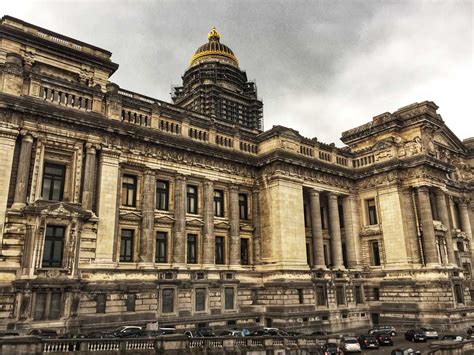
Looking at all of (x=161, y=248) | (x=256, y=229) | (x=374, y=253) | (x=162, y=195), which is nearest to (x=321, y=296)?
(x=256, y=229)

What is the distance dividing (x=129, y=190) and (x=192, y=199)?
20.9 feet

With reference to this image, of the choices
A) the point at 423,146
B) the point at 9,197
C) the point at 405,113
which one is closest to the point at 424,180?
the point at 423,146

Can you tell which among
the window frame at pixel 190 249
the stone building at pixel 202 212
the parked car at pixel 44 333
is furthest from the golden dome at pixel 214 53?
the parked car at pixel 44 333

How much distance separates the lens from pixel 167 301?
3238 centimetres

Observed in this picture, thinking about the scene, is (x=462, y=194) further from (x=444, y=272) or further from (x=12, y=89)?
(x=12, y=89)

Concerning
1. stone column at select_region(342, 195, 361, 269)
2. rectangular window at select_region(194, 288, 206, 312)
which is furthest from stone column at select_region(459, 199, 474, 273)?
rectangular window at select_region(194, 288, 206, 312)

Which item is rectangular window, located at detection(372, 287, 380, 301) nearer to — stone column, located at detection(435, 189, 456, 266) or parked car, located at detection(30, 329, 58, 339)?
stone column, located at detection(435, 189, 456, 266)

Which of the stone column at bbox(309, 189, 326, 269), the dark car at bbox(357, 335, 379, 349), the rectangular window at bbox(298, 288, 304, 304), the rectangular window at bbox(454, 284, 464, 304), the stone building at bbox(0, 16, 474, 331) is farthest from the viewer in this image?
the rectangular window at bbox(454, 284, 464, 304)

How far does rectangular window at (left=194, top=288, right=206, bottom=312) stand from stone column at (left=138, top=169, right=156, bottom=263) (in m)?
5.34

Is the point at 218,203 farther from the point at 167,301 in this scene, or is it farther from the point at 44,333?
the point at 44,333

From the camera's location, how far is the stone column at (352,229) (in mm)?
46156

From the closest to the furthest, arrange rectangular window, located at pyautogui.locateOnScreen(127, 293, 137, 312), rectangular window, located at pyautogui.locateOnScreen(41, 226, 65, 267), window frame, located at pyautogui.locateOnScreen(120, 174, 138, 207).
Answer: rectangular window, located at pyautogui.locateOnScreen(41, 226, 65, 267), rectangular window, located at pyautogui.locateOnScreen(127, 293, 137, 312), window frame, located at pyautogui.locateOnScreen(120, 174, 138, 207)

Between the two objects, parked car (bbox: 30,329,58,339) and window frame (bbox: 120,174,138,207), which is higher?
window frame (bbox: 120,174,138,207)

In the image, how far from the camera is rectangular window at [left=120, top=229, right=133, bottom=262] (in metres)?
31.9
